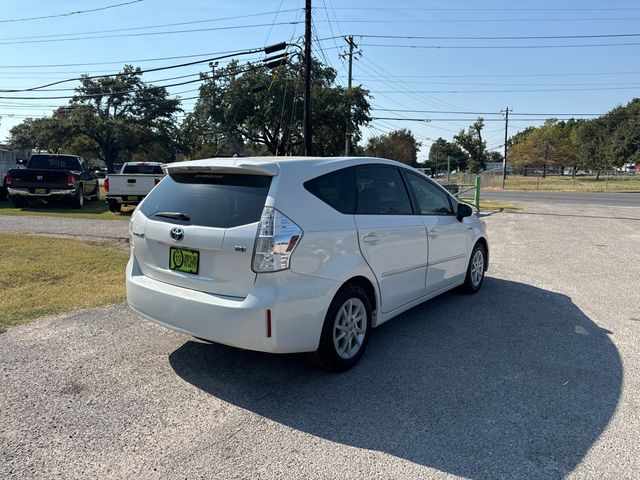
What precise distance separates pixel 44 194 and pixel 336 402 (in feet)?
50.5

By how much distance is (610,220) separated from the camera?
52.6ft

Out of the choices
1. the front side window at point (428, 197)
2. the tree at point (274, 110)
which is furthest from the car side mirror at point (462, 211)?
the tree at point (274, 110)

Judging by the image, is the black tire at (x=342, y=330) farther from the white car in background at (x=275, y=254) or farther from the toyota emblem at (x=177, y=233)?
the toyota emblem at (x=177, y=233)

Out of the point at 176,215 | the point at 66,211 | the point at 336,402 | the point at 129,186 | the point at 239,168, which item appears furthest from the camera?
the point at 66,211

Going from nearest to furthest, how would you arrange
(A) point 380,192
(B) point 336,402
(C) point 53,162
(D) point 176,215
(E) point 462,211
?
(B) point 336,402 → (D) point 176,215 → (A) point 380,192 → (E) point 462,211 → (C) point 53,162

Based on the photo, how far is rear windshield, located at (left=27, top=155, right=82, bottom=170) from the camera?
57.3 feet

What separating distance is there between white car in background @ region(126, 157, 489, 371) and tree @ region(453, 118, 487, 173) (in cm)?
10438

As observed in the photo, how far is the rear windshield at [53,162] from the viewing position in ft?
57.3

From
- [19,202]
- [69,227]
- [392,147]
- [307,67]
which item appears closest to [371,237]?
[69,227]

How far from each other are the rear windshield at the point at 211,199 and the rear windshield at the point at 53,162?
621 inches

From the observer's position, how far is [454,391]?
358cm

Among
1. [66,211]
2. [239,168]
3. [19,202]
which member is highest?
[239,168]

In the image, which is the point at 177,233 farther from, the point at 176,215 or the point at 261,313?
the point at 261,313

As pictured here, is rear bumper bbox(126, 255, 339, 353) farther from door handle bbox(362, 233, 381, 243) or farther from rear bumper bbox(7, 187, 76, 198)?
rear bumper bbox(7, 187, 76, 198)
